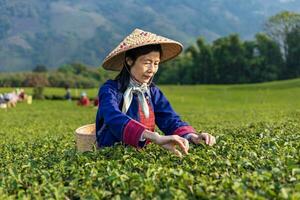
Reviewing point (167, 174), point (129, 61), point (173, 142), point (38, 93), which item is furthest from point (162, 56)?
point (38, 93)

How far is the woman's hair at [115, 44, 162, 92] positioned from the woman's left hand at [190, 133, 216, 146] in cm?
83

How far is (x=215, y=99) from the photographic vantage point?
133 feet

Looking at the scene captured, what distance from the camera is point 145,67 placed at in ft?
16.9

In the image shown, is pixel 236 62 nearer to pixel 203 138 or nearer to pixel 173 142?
pixel 203 138

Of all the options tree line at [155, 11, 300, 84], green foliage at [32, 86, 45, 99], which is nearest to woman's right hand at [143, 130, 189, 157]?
green foliage at [32, 86, 45, 99]

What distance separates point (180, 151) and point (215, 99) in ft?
119

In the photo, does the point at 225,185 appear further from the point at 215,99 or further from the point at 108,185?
the point at 215,99

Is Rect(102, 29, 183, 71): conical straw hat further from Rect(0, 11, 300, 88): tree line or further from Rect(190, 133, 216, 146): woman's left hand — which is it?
Rect(0, 11, 300, 88): tree line

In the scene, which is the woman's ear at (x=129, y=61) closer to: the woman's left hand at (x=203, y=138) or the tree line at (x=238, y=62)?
the woman's left hand at (x=203, y=138)

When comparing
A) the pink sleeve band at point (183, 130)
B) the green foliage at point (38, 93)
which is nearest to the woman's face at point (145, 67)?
the pink sleeve band at point (183, 130)

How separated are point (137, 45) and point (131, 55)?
19 cm

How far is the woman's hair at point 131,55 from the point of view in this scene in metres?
5.22

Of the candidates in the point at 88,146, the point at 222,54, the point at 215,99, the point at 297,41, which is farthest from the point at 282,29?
the point at 88,146

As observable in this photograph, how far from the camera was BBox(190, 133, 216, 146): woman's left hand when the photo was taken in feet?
15.9
